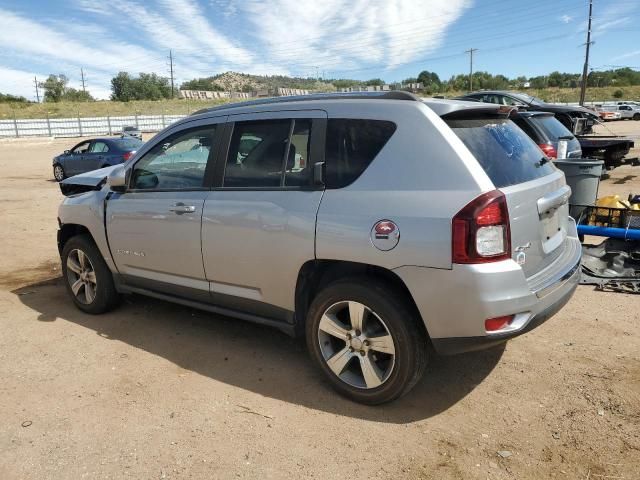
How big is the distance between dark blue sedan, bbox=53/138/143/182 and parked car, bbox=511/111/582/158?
11.8 metres

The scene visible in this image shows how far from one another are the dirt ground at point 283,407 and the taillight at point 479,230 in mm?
1068

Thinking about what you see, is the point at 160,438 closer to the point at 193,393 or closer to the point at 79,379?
the point at 193,393

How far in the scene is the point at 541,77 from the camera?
96.2 meters

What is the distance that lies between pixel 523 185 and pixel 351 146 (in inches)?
41.1

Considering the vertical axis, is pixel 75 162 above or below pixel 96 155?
below

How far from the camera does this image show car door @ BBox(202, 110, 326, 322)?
3275mm

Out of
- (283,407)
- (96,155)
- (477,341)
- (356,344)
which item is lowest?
(283,407)

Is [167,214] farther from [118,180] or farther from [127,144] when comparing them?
[127,144]

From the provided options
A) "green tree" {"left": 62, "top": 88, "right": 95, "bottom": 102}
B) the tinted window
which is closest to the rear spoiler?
the tinted window

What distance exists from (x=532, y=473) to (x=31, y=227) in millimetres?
9094

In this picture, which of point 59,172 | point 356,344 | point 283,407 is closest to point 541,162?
point 356,344

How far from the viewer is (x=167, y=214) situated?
3975 millimetres

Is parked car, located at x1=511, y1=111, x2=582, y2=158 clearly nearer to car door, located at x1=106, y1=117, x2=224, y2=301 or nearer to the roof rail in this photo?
the roof rail

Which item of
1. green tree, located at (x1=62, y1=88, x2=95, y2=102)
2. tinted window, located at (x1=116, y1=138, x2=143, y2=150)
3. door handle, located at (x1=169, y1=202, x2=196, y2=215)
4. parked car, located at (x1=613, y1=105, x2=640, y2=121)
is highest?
green tree, located at (x1=62, y1=88, x2=95, y2=102)
